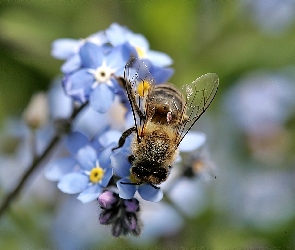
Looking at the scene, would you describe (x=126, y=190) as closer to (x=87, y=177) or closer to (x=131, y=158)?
(x=131, y=158)

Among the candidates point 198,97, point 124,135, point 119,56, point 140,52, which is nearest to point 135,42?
point 140,52

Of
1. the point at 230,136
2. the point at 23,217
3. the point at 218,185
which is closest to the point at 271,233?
the point at 218,185

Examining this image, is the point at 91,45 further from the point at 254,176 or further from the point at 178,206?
the point at 254,176

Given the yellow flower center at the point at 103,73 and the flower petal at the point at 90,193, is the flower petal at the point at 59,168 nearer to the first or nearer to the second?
the flower petal at the point at 90,193

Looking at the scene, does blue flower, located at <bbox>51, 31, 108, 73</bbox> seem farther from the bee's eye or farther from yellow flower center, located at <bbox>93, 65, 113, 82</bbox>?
the bee's eye

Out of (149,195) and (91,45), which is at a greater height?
(91,45)
